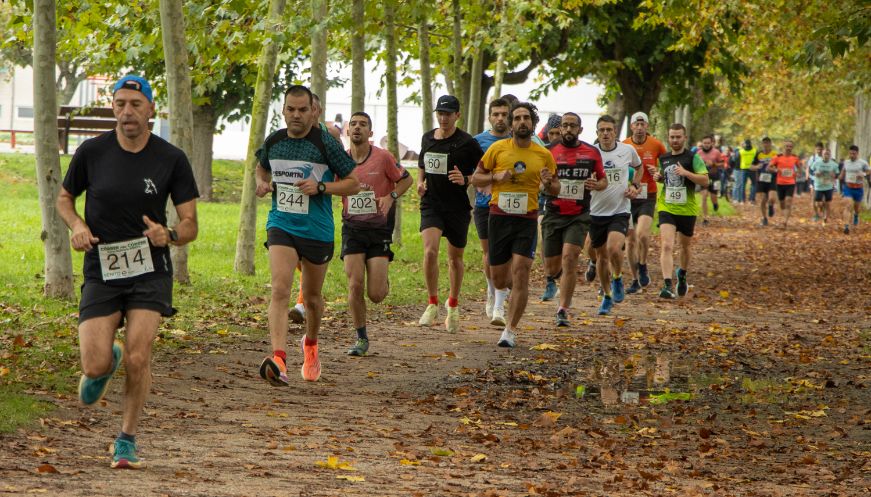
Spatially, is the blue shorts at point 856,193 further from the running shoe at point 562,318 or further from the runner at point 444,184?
the runner at point 444,184

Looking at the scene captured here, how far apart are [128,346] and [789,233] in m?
28.8

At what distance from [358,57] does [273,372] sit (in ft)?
33.0

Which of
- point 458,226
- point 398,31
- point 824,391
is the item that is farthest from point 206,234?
point 824,391

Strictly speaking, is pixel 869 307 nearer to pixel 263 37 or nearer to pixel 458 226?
pixel 458 226

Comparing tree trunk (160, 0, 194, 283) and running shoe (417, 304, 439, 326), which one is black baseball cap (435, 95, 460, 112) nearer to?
running shoe (417, 304, 439, 326)

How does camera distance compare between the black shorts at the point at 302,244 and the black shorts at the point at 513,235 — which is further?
the black shorts at the point at 513,235

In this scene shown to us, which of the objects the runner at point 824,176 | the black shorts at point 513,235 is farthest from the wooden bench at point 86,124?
the black shorts at point 513,235

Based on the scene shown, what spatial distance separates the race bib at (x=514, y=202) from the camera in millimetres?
12078

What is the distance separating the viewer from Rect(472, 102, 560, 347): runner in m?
11.9

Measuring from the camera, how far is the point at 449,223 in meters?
13.1

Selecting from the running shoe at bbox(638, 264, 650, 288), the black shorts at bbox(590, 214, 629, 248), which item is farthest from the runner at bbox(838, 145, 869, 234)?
the black shorts at bbox(590, 214, 629, 248)

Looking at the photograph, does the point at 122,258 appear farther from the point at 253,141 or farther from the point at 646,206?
the point at 646,206

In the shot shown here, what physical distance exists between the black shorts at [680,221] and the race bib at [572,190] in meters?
3.58

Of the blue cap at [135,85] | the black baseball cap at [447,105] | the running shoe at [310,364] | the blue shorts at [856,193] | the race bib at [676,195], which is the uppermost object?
the black baseball cap at [447,105]
